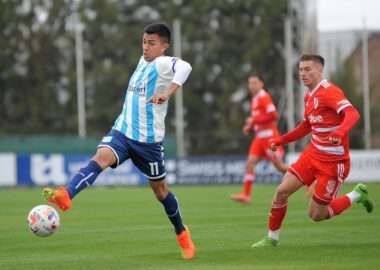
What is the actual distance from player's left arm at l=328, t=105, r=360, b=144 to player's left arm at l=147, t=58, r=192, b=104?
68.7 inches

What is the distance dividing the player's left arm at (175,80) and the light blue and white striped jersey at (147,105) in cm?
7

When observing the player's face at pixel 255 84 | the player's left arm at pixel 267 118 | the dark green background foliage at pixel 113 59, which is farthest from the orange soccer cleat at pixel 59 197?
the dark green background foliage at pixel 113 59

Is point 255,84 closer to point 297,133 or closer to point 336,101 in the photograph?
point 297,133

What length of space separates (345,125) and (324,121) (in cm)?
68

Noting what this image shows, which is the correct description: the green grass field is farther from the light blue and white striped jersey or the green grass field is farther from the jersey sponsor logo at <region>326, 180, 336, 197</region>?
the light blue and white striped jersey

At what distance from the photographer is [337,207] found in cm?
966

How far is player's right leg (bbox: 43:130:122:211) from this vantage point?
307 inches

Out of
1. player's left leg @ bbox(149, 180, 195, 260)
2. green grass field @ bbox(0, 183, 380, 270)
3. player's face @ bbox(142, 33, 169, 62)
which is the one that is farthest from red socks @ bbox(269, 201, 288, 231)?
player's face @ bbox(142, 33, 169, 62)

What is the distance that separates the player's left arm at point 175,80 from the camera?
27.0 ft

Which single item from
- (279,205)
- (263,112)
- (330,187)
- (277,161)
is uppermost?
(263,112)

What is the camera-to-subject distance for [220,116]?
147 feet

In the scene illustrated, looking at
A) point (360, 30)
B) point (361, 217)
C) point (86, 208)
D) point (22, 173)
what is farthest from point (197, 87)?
point (361, 217)

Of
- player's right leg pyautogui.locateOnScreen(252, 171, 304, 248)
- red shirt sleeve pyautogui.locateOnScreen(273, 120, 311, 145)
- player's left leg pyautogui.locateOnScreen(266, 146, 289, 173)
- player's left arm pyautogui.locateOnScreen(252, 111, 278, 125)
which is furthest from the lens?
player's left arm pyautogui.locateOnScreen(252, 111, 278, 125)

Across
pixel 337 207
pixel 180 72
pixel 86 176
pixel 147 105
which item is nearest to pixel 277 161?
pixel 337 207
